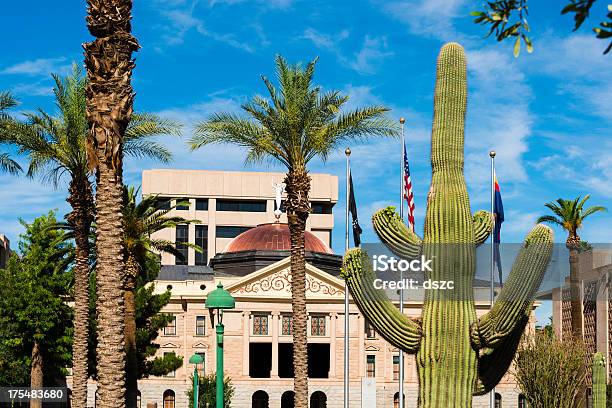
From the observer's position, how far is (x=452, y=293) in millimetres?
19938

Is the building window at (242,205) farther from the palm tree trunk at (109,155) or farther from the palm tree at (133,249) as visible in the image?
the palm tree trunk at (109,155)

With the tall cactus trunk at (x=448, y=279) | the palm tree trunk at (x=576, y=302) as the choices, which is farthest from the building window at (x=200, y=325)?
the tall cactus trunk at (x=448, y=279)

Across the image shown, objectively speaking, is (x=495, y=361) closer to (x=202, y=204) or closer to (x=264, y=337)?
(x=264, y=337)

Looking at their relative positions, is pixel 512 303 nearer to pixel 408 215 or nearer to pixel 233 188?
pixel 408 215

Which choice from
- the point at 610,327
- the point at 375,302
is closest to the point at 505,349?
the point at 375,302

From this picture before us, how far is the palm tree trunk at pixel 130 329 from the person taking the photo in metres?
37.4

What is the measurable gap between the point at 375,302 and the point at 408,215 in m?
16.2

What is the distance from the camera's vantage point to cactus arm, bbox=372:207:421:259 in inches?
814

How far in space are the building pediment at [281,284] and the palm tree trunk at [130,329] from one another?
36.5 metres

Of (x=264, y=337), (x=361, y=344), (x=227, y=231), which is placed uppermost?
(x=227, y=231)

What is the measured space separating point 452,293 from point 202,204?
95.1 metres

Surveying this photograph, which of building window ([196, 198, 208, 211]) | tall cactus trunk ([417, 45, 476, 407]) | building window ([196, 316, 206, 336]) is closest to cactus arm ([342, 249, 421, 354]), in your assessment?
tall cactus trunk ([417, 45, 476, 407])

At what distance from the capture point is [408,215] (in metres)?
36.0


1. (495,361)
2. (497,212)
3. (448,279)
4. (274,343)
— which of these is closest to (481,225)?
(448,279)
